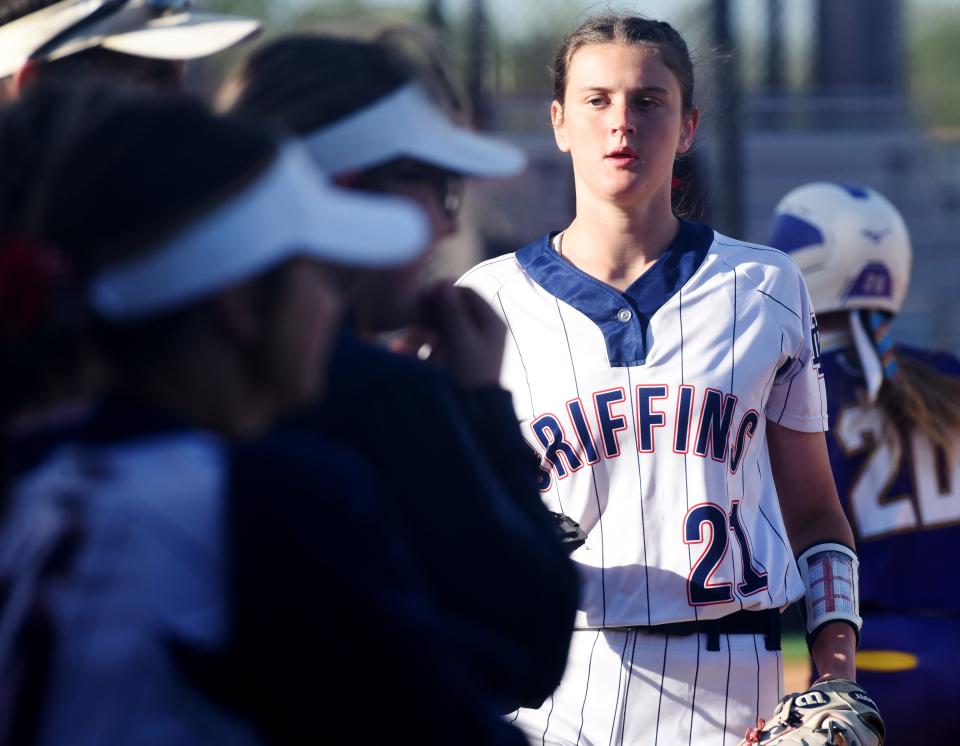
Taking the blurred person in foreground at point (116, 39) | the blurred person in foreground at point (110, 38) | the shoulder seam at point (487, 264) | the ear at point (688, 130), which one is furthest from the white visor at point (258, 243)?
the ear at point (688, 130)

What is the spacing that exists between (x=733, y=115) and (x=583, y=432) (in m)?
6.16

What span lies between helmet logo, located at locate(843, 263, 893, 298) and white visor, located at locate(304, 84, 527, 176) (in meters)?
2.51

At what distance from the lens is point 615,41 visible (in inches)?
119

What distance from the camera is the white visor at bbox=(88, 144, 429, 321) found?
4.26ft

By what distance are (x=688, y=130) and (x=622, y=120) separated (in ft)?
0.92

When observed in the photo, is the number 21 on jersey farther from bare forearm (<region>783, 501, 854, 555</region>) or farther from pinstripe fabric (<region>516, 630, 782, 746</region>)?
bare forearm (<region>783, 501, 854, 555</region>)

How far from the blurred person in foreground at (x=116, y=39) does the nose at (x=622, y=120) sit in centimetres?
84

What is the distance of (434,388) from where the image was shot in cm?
159

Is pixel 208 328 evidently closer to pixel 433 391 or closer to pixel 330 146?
pixel 433 391

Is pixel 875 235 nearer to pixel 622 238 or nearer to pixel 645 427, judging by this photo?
pixel 622 238

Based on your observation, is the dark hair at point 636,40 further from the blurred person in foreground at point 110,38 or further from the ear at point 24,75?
the ear at point 24,75

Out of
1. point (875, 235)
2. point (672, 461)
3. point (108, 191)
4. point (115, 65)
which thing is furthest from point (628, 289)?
point (108, 191)

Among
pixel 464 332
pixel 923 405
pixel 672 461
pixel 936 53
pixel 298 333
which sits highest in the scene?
pixel 298 333

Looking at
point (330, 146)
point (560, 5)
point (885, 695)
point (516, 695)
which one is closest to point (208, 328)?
point (330, 146)
